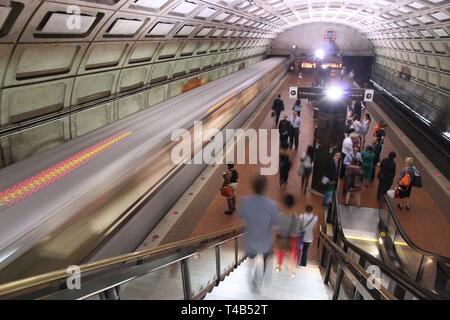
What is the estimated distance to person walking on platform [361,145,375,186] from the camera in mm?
7304

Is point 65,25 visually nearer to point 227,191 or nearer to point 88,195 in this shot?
point 88,195

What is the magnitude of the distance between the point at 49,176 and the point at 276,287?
10.7 ft

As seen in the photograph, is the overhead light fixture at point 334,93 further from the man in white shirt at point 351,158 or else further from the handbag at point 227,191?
the handbag at point 227,191

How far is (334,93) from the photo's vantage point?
6.83m

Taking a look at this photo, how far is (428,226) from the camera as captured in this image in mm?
6375

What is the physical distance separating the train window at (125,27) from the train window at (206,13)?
2.70m

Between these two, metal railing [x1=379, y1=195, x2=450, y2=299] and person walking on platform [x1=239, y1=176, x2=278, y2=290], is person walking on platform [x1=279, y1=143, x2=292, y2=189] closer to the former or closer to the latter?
metal railing [x1=379, y1=195, x2=450, y2=299]

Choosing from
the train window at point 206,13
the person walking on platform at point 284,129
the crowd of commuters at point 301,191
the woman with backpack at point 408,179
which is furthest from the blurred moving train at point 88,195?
the woman with backpack at point 408,179

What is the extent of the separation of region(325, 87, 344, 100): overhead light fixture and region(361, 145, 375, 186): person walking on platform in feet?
4.69

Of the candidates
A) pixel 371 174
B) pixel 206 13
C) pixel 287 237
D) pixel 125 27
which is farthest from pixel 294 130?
pixel 287 237

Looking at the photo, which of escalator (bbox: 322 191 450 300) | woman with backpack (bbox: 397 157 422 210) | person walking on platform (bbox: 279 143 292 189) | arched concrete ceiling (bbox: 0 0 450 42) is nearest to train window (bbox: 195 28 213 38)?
arched concrete ceiling (bbox: 0 0 450 42)

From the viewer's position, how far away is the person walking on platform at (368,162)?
7304 millimetres

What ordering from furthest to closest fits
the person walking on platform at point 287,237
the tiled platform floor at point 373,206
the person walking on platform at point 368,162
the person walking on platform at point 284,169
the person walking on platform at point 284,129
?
the person walking on platform at point 284,129
the person walking on platform at point 284,169
the person walking on platform at point 368,162
the tiled platform floor at point 373,206
the person walking on platform at point 287,237

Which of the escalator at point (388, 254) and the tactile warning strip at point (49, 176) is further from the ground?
the tactile warning strip at point (49, 176)
